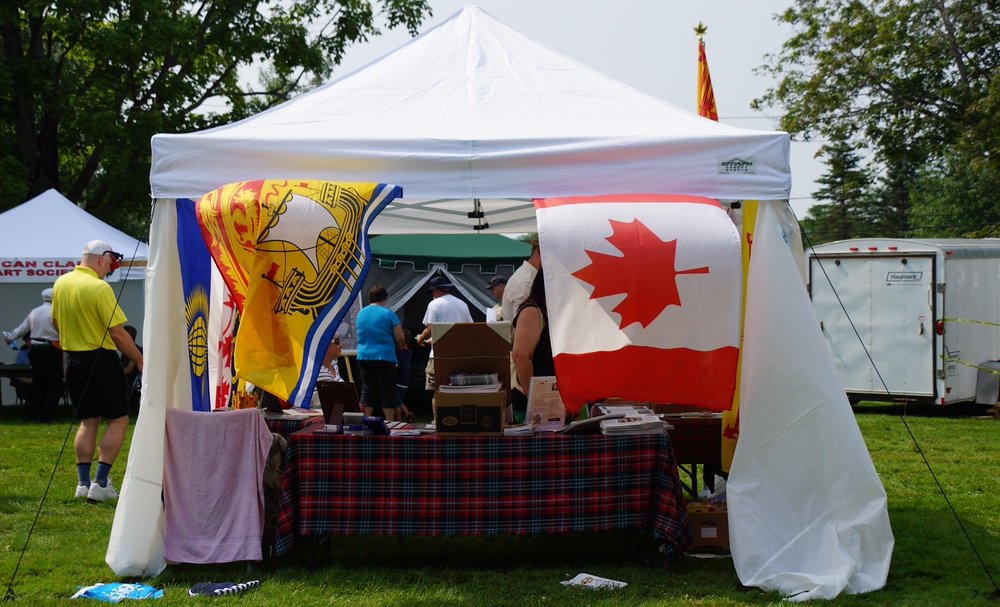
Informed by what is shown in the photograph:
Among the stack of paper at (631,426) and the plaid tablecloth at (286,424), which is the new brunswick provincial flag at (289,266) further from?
the stack of paper at (631,426)

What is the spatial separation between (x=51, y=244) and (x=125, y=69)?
6.74 metres

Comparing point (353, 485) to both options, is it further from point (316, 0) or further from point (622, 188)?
point (316, 0)

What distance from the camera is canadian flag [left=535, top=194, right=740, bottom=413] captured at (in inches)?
197

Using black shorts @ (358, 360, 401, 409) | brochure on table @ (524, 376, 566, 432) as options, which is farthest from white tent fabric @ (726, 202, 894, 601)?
black shorts @ (358, 360, 401, 409)

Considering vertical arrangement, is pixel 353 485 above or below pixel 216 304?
below

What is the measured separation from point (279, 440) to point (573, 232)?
6.16 ft

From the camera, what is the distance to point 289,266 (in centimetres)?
493

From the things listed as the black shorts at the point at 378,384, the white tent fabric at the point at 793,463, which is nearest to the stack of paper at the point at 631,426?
the white tent fabric at the point at 793,463

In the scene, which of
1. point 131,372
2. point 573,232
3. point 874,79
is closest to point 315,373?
point 573,232

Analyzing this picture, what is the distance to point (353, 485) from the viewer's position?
5.20 meters

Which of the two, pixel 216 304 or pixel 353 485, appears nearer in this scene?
pixel 353 485

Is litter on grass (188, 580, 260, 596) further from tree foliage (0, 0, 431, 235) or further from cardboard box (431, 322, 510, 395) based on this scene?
tree foliage (0, 0, 431, 235)

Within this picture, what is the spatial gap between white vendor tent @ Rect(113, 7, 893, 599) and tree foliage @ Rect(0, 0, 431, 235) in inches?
515

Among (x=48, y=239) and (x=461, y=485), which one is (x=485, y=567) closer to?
(x=461, y=485)
